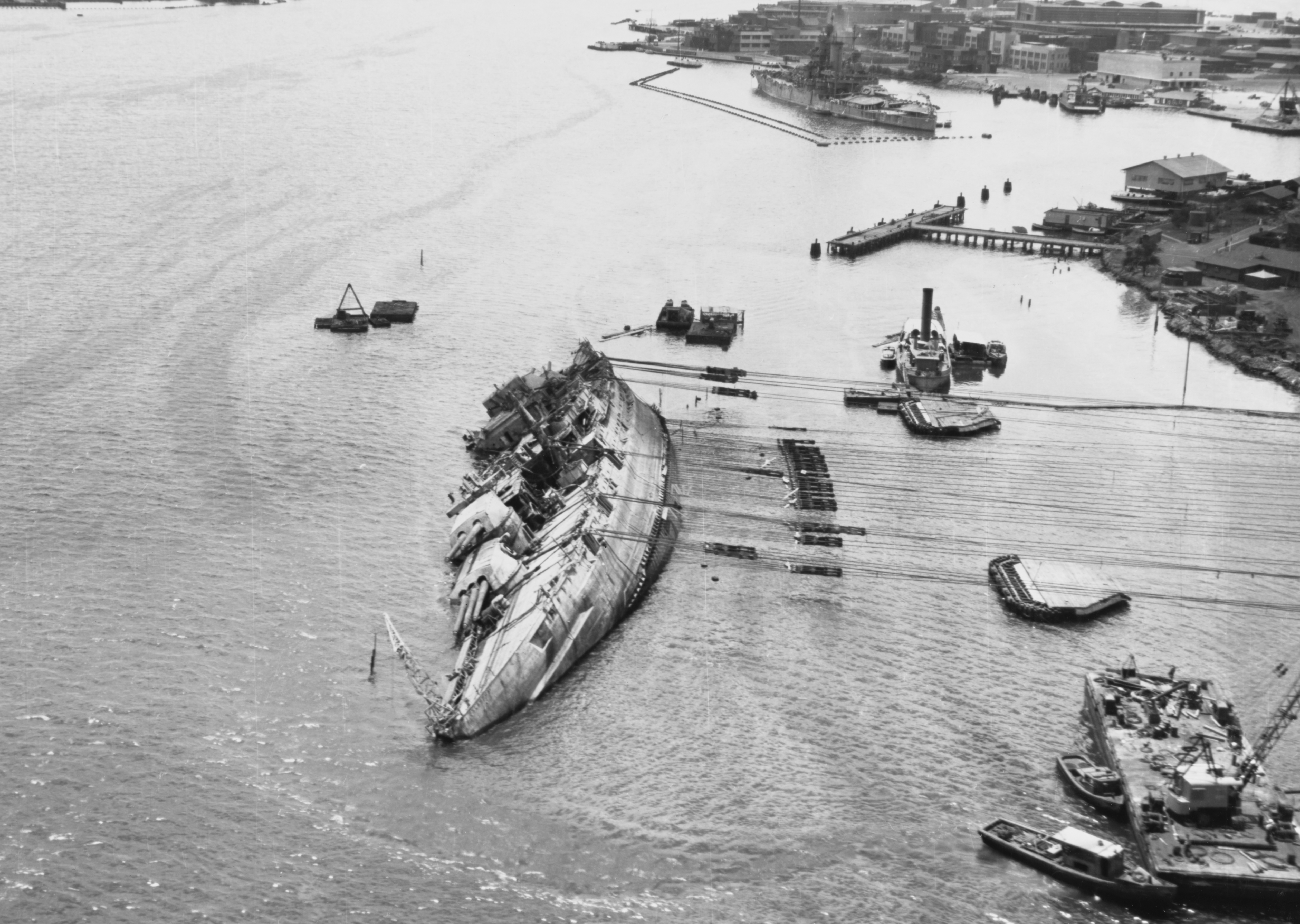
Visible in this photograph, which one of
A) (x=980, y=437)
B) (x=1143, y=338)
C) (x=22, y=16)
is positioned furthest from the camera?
(x=22, y=16)

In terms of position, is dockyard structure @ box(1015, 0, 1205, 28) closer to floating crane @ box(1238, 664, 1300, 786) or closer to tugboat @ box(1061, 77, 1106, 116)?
tugboat @ box(1061, 77, 1106, 116)

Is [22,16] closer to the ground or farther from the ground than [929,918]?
farther from the ground

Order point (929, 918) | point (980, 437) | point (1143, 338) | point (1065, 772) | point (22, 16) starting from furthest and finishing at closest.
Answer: point (22, 16) → point (1143, 338) → point (980, 437) → point (1065, 772) → point (929, 918)

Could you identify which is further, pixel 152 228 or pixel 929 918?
pixel 152 228

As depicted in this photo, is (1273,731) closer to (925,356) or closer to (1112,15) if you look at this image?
(925,356)

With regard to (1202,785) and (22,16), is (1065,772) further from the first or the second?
(22,16)

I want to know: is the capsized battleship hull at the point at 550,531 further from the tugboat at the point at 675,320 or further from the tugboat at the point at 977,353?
the tugboat at the point at 977,353

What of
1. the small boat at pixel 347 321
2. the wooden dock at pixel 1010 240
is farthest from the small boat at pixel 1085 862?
the wooden dock at pixel 1010 240

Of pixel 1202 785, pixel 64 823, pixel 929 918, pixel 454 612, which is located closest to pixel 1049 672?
pixel 1202 785
